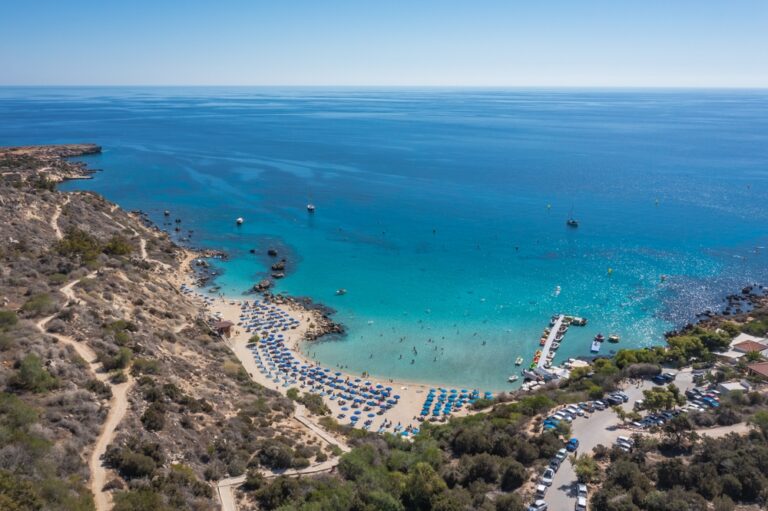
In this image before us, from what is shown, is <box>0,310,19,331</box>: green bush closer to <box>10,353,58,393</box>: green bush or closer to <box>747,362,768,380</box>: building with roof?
<box>10,353,58,393</box>: green bush

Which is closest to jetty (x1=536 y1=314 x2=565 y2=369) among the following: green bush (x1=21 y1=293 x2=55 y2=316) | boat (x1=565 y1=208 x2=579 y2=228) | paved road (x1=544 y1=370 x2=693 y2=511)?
paved road (x1=544 y1=370 x2=693 y2=511)

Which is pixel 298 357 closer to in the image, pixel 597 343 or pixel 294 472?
pixel 294 472

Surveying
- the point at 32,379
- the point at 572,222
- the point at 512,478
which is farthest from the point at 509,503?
the point at 572,222

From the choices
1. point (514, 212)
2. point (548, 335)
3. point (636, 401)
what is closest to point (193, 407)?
point (636, 401)

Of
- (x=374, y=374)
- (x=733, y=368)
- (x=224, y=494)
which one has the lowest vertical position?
(x=374, y=374)

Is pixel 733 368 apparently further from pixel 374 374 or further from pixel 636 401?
pixel 374 374

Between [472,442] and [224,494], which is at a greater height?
[224,494]
